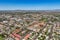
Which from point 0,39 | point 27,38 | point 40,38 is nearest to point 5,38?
point 0,39

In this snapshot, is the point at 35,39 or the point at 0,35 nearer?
the point at 35,39

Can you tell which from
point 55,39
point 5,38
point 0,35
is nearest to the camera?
point 55,39

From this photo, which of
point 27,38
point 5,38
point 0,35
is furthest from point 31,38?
point 0,35

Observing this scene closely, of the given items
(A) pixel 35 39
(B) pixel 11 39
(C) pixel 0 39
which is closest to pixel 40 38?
(A) pixel 35 39

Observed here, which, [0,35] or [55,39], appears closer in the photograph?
[55,39]

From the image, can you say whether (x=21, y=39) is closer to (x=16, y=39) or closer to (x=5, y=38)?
(x=16, y=39)

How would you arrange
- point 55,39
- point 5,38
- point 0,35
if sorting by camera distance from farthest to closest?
point 0,35, point 5,38, point 55,39

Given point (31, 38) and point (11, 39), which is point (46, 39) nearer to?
point (31, 38)

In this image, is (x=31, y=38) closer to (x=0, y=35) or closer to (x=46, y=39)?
(x=46, y=39)
